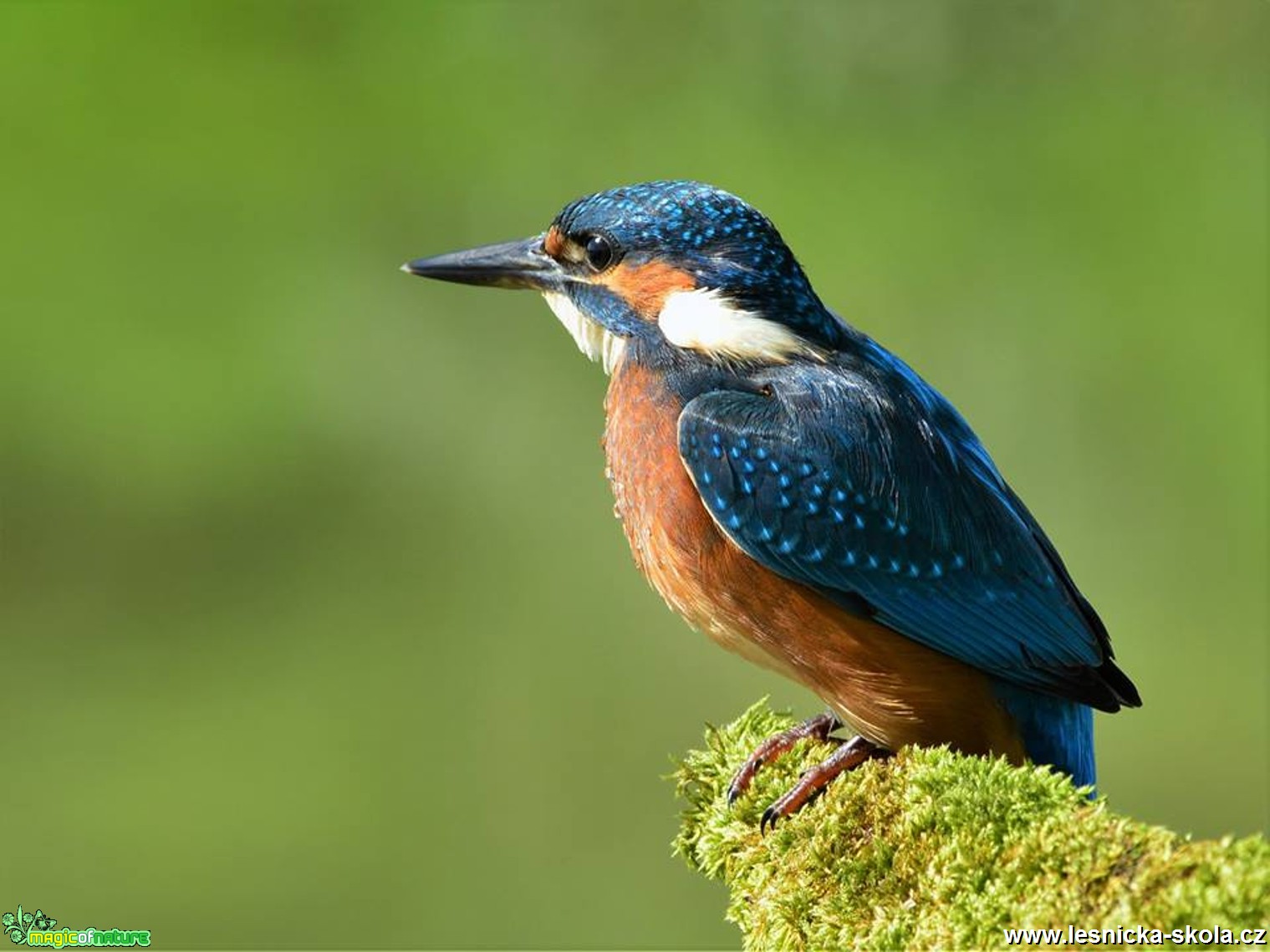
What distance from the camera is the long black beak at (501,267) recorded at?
3.10 m

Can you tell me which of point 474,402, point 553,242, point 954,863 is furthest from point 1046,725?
point 474,402

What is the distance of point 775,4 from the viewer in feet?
23.6

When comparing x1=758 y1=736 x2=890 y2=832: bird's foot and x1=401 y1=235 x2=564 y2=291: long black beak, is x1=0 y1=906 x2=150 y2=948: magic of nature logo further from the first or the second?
x1=758 y1=736 x2=890 y2=832: bird's foot

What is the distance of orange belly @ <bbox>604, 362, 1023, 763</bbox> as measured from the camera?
265 centimetres

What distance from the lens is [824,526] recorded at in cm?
268

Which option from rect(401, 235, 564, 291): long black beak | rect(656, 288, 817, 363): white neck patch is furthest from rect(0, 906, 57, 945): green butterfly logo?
rect(656, 288, 817, 363): white neck patch

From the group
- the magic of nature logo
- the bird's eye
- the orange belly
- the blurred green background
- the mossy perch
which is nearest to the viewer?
the mossy perch

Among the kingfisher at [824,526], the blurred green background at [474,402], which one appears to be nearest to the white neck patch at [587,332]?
the kingfisher at [824,526]

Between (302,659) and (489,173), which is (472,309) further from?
(302,659)

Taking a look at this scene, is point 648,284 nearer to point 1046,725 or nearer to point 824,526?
point 824,526

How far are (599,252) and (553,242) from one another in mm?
116

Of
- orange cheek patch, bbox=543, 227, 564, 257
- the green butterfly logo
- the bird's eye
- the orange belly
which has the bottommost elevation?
the green butterfly logo

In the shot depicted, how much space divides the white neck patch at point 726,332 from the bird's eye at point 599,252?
162mm

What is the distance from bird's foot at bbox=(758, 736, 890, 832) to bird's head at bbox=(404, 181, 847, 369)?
68cm
